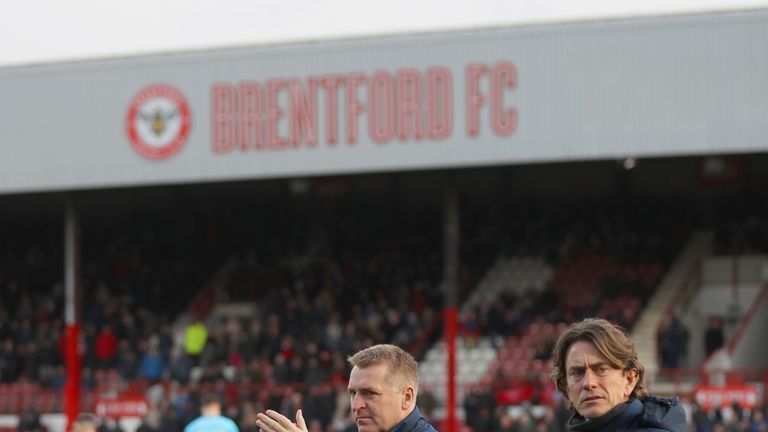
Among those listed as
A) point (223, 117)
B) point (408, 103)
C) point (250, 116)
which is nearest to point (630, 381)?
point (408, 103)

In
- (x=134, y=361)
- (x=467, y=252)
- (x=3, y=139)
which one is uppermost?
(x=3, y=139)

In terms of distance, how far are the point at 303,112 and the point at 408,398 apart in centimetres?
2163

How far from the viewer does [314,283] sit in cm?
3088

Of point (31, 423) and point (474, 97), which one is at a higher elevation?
point (474, 97)

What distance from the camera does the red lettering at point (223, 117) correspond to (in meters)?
27.8

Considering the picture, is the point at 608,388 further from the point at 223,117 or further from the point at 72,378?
the point at 72,378

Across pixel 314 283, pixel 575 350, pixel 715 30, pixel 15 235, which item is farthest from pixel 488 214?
pixel 575 350

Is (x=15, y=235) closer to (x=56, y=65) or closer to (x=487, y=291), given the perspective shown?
(x=56, y=65)

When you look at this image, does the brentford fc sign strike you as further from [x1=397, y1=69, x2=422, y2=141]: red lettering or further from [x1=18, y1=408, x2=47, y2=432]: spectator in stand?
[x1=18, y1=408, x2=47, y2=432]: spectator in stand

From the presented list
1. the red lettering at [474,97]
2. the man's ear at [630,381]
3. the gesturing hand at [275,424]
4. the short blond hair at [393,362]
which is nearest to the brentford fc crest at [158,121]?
the red lettering at [474,97]

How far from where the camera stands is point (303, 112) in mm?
27312

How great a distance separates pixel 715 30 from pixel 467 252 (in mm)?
8164

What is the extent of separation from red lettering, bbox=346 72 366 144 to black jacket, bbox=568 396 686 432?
22.0 meters

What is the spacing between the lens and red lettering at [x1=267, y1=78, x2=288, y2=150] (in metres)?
27.5
